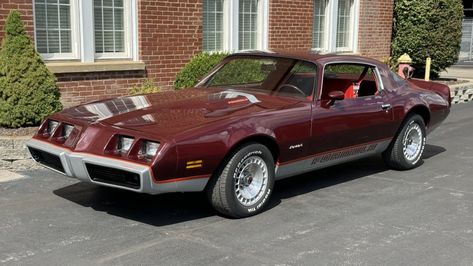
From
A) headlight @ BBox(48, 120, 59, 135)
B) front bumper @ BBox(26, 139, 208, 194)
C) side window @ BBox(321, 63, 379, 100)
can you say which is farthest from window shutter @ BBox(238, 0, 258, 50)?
front bumper @ BBox(26, 139, 208, 194)

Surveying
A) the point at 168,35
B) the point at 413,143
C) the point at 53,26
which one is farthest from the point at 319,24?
the point at 413,143

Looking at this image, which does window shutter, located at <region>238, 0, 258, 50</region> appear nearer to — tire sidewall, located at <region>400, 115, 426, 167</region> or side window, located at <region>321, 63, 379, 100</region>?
side window, located at <region>321, 63, 379, 100</region>

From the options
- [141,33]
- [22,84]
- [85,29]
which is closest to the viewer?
[22,84]

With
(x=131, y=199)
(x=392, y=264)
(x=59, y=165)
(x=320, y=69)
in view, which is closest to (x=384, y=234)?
(x=392, y=264)

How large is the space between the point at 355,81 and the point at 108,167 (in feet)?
11.2

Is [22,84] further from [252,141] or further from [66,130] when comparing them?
[252,141]

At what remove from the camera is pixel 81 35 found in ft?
30.3

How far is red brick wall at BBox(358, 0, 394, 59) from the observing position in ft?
49.0

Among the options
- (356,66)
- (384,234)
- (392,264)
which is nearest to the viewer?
(392,264)

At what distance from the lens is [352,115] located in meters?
6.20

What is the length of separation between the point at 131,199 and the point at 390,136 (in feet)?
9.85

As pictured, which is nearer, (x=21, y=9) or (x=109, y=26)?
(x=21, y=9)

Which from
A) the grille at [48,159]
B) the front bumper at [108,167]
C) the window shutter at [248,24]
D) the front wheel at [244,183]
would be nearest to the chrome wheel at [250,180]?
the front wheel at [244,183]

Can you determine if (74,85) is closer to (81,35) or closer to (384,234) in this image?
(81,35)
